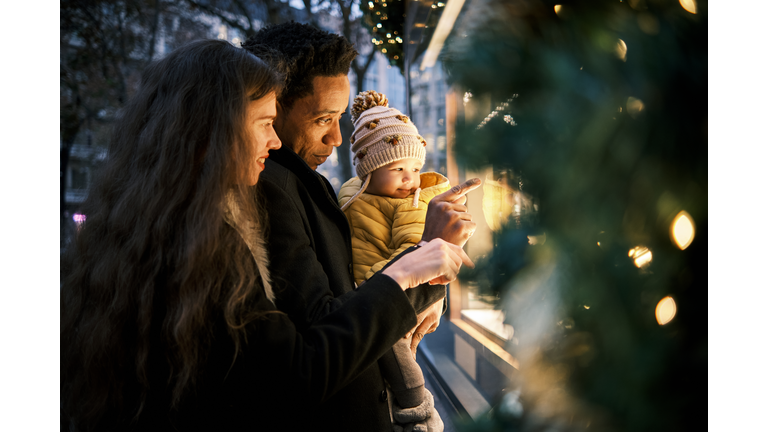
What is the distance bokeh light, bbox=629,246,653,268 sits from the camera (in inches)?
19.0

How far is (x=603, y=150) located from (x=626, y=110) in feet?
0.15

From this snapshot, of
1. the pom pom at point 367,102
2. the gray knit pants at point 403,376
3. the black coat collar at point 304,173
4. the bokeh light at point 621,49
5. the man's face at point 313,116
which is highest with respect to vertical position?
the pom pom at point 367,102

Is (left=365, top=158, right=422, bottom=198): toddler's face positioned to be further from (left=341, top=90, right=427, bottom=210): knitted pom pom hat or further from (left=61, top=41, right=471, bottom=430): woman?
(left=61, top=41, right=471, bottom=430): woman

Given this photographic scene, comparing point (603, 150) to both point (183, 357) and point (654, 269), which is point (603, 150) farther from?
point (183, 357)

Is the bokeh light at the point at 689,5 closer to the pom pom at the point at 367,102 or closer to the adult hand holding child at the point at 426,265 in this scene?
the adult hand holding child at the point at 426,265

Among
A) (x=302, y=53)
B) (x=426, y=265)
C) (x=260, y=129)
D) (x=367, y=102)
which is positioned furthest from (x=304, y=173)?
(x=367, y=102)

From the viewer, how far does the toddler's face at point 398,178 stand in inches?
74.2

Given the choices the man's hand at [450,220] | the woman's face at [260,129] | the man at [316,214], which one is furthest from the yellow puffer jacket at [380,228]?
the woman's face at [260,129]

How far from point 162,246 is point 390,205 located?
1.01m

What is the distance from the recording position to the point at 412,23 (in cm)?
465

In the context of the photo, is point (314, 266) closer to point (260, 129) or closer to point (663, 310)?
point (260, 129)

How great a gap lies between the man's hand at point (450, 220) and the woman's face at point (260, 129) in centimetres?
48
